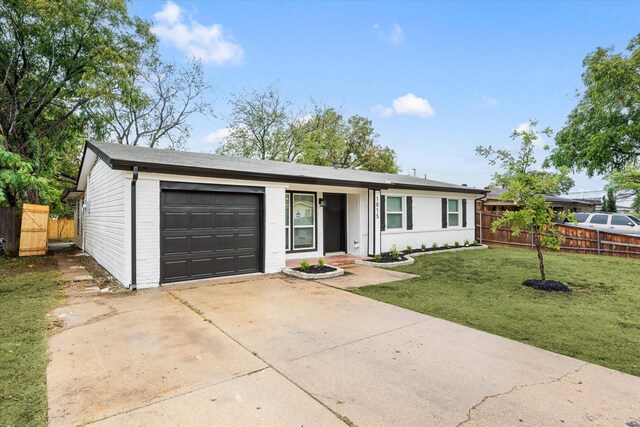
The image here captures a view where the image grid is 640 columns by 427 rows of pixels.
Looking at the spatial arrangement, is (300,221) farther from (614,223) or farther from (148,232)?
(614,223)

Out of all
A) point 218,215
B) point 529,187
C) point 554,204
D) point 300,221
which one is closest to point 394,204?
point 300,221

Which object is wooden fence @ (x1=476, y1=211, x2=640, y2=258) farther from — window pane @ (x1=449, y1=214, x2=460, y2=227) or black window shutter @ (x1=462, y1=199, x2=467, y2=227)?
window pane @ (x1=449, y1=214, x2=460, y2=227)

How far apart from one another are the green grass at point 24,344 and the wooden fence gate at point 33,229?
14.7 feet

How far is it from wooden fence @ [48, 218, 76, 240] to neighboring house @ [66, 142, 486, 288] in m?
13.4

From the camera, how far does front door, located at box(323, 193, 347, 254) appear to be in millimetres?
10898

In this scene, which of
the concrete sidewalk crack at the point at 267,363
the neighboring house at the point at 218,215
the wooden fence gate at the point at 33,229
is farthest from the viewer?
the wooden fence gate at the point at 33,229

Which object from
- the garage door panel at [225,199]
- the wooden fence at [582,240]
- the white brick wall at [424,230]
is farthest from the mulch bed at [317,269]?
the wooden fence at [582,240]

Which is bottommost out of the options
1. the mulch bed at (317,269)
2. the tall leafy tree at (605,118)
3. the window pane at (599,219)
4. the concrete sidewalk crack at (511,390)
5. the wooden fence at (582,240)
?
the concrete sidewalk crack at (511,390)

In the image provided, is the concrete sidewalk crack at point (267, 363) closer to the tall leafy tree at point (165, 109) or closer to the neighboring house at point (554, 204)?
the neighboring house at point (554, 204)

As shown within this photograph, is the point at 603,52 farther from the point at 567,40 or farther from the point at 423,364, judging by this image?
the point at 423,364

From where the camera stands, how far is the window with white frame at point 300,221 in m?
9.98

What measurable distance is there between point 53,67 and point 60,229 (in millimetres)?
14196

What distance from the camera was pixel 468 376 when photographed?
10.1 ft

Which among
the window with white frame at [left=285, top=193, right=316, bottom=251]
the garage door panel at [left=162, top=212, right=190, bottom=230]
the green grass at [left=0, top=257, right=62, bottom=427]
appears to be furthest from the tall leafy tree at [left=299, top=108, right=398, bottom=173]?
the green grass at [left=0, top=257, right=62, bottom=427]
